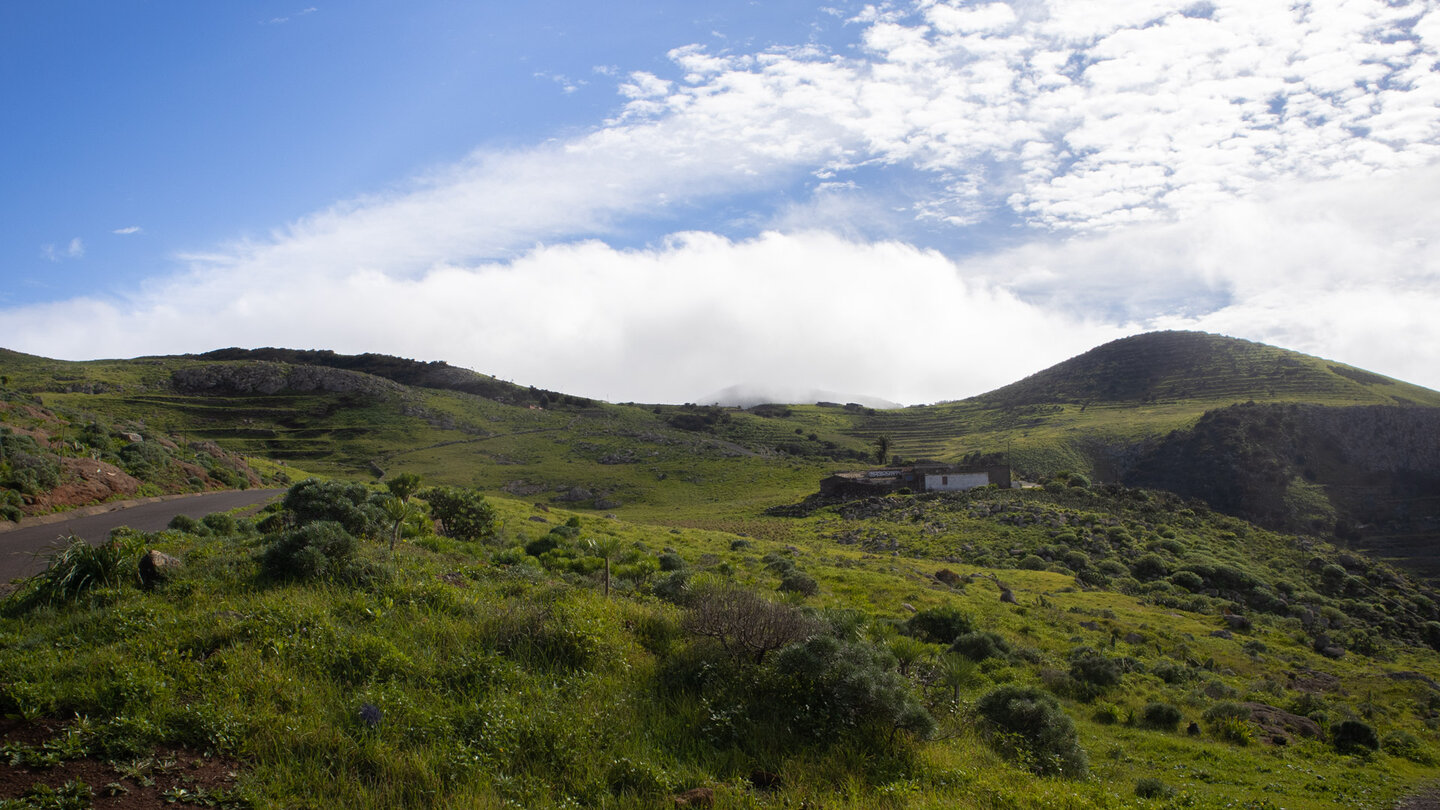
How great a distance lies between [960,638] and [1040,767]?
27.3 ft

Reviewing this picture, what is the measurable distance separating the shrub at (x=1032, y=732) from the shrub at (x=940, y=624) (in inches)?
245

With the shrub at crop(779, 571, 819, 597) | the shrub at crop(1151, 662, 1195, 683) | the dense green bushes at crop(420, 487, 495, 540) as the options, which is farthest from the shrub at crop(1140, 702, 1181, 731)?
the dense green bushes at crop(420, 487, 495, 540)

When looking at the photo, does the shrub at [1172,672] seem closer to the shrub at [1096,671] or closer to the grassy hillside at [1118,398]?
the shrub at [1096,671]

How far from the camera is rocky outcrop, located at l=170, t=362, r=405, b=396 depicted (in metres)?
89.4

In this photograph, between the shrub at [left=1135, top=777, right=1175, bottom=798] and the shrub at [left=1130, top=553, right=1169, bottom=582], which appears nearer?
the shrub at [left=1135, top=777, right=1175, bottom=798]

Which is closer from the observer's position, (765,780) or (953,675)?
(765,780)

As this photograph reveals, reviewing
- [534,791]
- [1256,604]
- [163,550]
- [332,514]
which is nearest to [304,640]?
[534,791]

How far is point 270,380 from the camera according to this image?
93.4 meters

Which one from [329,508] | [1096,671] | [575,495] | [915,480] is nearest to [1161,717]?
[1096,671]

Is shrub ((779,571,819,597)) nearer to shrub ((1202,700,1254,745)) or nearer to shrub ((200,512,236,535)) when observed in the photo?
shrub ((1202,700,1254,745))

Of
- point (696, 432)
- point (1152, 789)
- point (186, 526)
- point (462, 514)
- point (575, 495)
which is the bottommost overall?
point (575, 495)

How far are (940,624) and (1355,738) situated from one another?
28.2 ft

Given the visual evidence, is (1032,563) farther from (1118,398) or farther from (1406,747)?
(1118,398)

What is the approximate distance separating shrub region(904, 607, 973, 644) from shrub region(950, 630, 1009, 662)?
73cm
